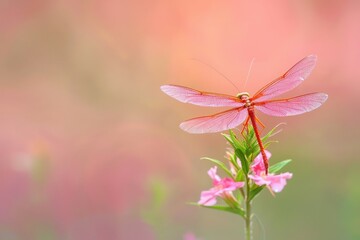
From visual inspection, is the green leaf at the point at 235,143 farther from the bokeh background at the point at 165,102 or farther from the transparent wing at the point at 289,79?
the bokeh background at the point at 165,102

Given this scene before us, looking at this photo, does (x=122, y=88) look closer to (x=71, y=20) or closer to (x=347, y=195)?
(x=71, y=20)

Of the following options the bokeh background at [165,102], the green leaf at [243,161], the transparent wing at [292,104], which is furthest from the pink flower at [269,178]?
the bokeh background at [165,102]

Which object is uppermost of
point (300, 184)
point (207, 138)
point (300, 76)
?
point (207, 138)

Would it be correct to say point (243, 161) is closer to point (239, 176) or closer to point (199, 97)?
point (239, 176)

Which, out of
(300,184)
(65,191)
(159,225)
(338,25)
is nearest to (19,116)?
(65,191)

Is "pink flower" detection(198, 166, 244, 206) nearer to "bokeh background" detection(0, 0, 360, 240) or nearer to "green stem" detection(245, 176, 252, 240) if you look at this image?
"green stem" detection(245, 176, 252, 240)

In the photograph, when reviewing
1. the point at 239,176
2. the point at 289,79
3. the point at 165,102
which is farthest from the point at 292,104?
the point at 165,102
